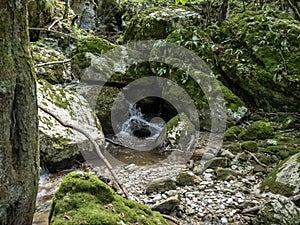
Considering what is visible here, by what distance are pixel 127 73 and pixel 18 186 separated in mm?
6424

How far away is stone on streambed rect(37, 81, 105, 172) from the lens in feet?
17.0

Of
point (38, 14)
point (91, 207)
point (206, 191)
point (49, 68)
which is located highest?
point (38, 14)

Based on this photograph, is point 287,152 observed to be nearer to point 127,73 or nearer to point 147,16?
point 127,73

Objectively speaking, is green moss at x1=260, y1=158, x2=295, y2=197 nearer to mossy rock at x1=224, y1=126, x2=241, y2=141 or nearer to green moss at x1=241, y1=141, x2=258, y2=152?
green moss at x1=241, y1=141, x2=258, y2=152

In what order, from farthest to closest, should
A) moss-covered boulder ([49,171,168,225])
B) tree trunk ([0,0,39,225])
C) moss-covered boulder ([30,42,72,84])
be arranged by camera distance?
moss-covered boulder ([30,42,72,84]) < moss-covered boulder ([49,171,168,225]) < tree trunk ([0,0,39,225])

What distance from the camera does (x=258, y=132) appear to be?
624 cm

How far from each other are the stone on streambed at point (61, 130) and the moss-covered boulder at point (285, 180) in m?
3.16


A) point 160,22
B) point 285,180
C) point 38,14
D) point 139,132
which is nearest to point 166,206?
point 285,180

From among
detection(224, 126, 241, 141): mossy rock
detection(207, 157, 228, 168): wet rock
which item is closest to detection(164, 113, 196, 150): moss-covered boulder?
detection(224, 126, 241, 141): mossy rock

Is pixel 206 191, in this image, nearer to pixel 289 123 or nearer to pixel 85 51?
pixel 289 123

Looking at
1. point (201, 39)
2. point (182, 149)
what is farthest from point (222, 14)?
point (182, 149)

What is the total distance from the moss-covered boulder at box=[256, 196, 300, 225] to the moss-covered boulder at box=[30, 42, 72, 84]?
661 centimetres

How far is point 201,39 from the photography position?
26.5ft

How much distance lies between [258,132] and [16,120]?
5.31 meters
